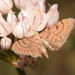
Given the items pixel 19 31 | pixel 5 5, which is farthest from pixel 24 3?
pixel 19 31

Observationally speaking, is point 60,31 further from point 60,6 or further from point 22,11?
point 60,6

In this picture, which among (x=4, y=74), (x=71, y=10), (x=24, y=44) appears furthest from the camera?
(x=71, y=10)

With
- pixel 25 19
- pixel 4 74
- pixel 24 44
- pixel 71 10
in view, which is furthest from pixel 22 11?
pixel 71 10

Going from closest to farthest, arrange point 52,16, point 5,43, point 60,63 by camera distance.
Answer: point 5,43 → point 52,16 → point 60,63

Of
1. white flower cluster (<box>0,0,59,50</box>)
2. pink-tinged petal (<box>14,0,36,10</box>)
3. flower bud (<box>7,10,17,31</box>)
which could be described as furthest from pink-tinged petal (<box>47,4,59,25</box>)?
flower bud (<box>7,10,17,31</box>)

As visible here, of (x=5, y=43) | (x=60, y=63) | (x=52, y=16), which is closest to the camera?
(x=5, y=43)

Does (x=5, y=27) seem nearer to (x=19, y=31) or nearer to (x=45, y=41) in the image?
(x=19, y=31)

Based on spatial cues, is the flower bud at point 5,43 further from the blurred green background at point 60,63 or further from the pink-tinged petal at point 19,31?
the blurred green background at point 60,63
